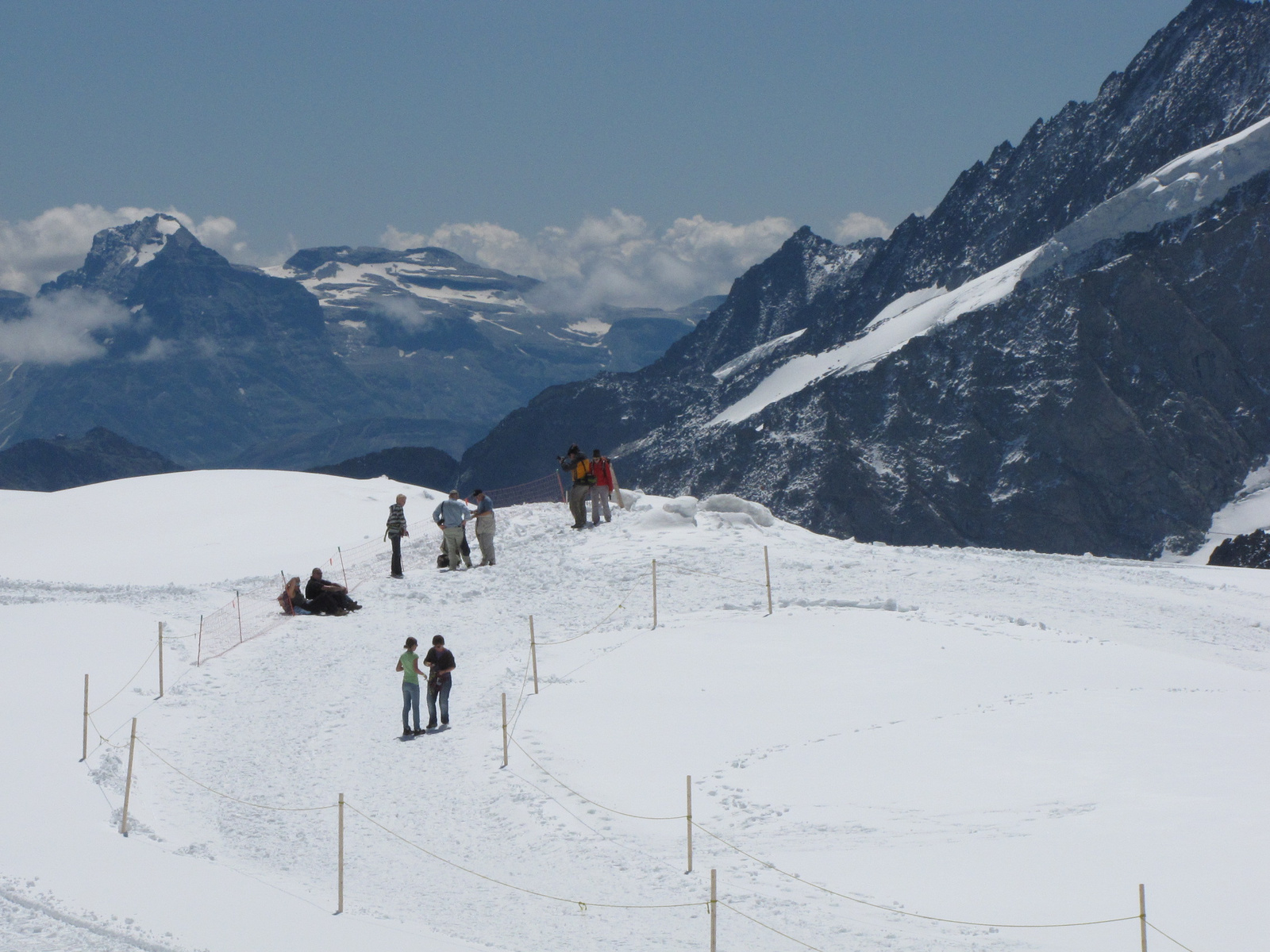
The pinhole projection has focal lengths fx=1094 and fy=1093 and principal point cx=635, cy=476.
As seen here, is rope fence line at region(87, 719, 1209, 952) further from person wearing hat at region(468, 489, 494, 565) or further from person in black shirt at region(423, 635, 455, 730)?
person wearing hat at region(468, 489, 494, 565)

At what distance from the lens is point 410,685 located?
62.1 feet

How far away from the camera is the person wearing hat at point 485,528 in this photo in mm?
30422

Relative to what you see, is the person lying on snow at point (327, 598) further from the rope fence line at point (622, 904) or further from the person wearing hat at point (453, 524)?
the rope fence line at point (622, 904)

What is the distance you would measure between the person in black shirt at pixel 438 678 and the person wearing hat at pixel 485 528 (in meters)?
11.1

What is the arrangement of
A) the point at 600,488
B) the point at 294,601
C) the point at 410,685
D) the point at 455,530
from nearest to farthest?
the point at 410,685 < the point at 294,601 < the point at 455,530 < the point at 600,488

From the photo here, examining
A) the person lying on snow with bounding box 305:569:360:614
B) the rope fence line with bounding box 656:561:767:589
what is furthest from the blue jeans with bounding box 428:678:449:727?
the rope fence line with bounding box 656:561:767:589

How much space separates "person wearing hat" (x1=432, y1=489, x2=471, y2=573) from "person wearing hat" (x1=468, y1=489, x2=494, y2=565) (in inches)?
15.8

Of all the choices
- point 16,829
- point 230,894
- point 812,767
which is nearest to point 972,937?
point 812,767

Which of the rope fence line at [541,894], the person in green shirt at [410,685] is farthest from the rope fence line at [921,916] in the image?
the person in green shirt at [410,685]

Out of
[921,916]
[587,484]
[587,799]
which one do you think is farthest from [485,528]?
[921,916]

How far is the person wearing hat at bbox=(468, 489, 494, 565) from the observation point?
3042cm

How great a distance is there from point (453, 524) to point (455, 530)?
34cm

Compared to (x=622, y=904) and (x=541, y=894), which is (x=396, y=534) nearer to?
(x=541, y=894)

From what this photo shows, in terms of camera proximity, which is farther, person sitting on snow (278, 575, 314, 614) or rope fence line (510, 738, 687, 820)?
person sitting on snow (278, 575, 314, 614)
